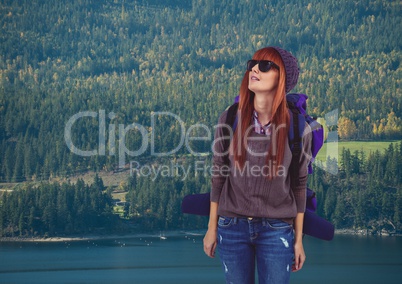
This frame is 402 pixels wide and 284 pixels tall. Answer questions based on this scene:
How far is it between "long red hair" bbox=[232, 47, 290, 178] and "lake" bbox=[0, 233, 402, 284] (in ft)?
265

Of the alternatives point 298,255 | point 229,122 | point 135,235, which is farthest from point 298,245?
point 135,235

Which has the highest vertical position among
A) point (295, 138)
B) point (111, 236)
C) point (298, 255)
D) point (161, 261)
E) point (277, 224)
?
point (295, 138)

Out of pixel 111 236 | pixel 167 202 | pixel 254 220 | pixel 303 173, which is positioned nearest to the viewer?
pixel 254 220

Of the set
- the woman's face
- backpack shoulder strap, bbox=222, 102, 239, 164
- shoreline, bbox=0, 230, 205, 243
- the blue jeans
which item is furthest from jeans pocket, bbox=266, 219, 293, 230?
shoreline, bbox=0, 230, 205, 243

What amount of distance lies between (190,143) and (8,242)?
123 ft

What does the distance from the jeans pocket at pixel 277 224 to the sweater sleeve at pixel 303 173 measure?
14 cm

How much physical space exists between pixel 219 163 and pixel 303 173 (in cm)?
47

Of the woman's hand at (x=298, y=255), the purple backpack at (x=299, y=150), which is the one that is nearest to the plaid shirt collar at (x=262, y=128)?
the purple backpack at (x=299, y=150)

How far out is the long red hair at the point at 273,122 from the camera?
554 cm

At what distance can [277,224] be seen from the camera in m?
5.57

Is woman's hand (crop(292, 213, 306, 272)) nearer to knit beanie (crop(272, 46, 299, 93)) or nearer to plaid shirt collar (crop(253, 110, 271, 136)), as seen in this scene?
plaid shirt collar (crop(253, 110, 271, 136))

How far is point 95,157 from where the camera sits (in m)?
162

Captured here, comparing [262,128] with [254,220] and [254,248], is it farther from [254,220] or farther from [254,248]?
[254,248]

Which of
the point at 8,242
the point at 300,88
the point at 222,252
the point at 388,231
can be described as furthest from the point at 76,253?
the point at 222,252
